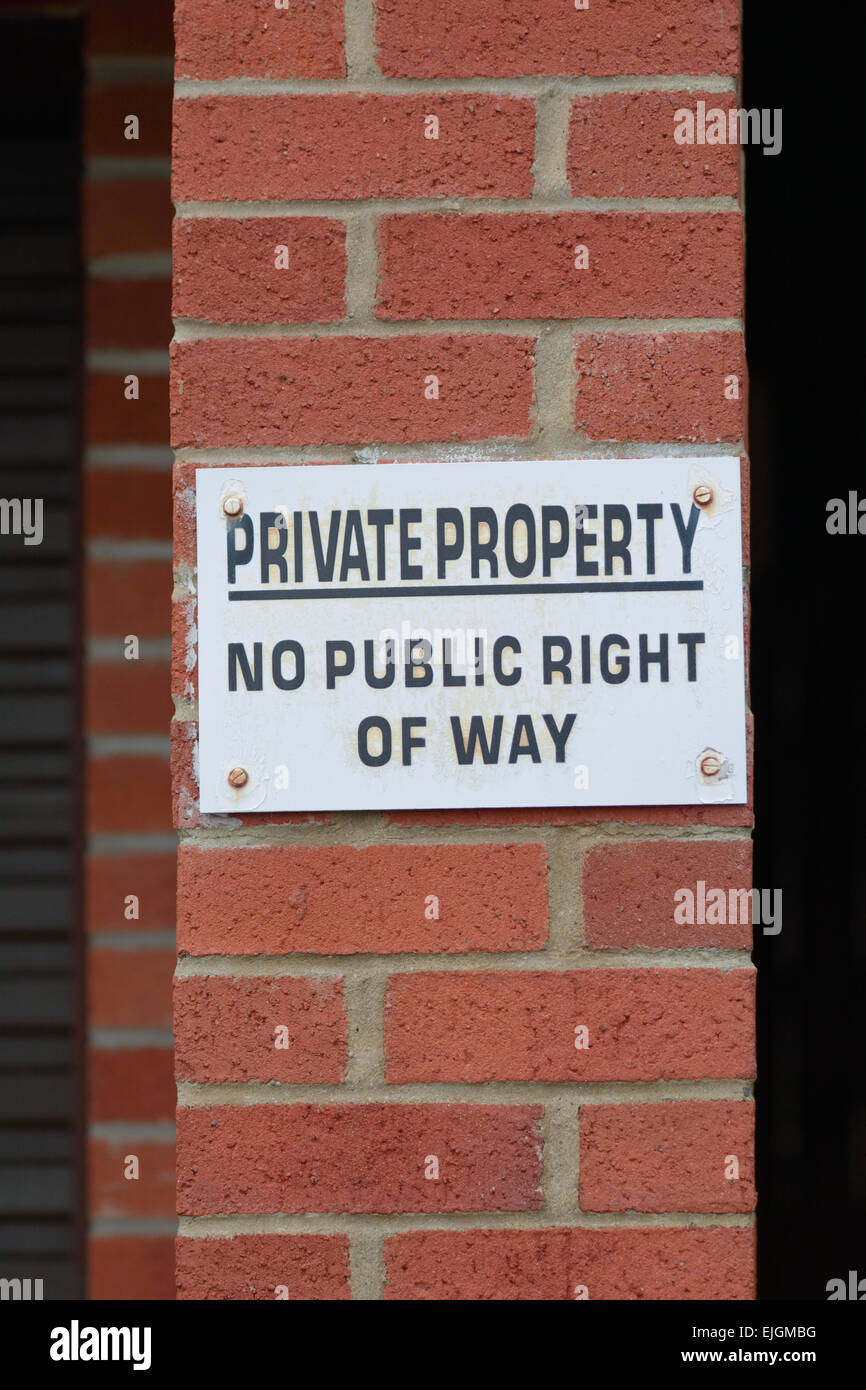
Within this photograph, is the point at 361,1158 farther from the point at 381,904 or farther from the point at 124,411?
the point at 124,411

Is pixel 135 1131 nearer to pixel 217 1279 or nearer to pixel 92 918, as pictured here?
pixel 92 918

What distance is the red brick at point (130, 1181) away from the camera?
A: 190 centimetres

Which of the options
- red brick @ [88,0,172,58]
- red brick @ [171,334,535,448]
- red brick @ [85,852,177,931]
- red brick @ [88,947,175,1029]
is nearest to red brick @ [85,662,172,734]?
red brick @ [85,852,177,931]

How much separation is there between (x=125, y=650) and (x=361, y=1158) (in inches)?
38.1

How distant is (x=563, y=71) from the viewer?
123 centimetres

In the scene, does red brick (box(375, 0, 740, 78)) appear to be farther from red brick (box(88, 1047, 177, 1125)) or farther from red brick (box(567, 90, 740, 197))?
red brick (box(88, 1047, 177, 1125))

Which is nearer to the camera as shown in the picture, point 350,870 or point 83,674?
point 350,870

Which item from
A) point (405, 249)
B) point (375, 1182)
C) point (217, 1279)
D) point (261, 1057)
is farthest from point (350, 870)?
point (405, 249)

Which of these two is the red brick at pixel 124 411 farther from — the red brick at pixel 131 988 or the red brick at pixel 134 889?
the red brick at pixel 131 988

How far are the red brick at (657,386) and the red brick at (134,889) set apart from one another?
1028mm

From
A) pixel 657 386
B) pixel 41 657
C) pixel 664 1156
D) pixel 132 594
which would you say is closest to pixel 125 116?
pixel 132 594

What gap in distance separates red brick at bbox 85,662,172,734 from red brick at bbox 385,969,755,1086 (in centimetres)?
Answer: 85

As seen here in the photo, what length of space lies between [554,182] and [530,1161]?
3.18 feet

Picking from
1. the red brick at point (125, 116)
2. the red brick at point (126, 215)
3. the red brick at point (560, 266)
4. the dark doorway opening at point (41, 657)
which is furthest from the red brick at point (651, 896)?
the red brick at point (125, 116)
